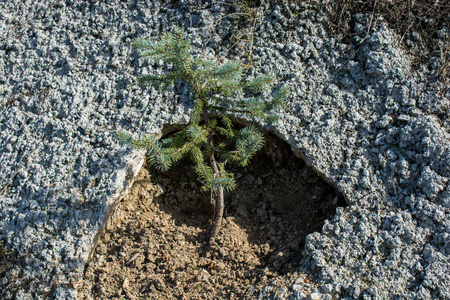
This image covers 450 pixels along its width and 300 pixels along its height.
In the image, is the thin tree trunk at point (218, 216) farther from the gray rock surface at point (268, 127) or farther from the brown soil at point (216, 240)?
the gray rock surface at point (268, 127)

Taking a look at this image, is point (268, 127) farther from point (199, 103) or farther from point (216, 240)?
point (216, 240)

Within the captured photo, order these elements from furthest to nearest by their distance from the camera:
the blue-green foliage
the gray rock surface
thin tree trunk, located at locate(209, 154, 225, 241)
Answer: thin tree trunk, located at locate(209, 154, 225, 241) < the gray rock surface < the blue-green foliage

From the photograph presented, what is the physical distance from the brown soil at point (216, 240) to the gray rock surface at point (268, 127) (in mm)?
169

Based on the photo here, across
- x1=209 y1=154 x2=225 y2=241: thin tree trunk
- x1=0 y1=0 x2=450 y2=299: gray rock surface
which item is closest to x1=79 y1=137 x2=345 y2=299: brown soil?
x1=209 y1=154 x2=225 y2=241: thin tree trunk

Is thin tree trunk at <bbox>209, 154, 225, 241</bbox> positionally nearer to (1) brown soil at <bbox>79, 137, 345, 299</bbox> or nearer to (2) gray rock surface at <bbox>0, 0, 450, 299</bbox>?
(1) brown soil at <bbox>79, 137, 345, 299</bbox>

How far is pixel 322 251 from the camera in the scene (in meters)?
2.30

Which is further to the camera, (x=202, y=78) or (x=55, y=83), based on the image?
(x=55, y=83)

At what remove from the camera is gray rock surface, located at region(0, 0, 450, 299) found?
2.27m

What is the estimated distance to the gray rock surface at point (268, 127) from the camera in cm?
227

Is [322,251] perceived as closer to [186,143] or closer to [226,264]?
[226,264]

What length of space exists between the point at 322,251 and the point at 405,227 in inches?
20.7

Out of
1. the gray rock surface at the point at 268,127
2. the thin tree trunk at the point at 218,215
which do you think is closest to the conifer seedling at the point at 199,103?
the thin tree trunk at the point at 218,215

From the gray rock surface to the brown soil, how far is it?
0.56ft

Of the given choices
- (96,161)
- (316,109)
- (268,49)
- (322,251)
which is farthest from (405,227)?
(96,161)
